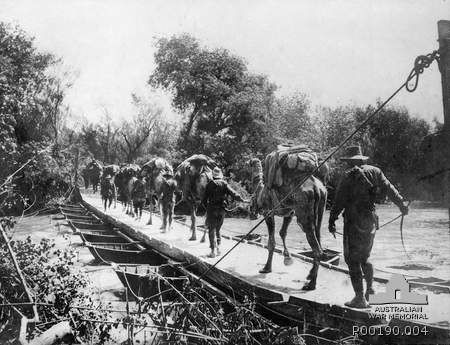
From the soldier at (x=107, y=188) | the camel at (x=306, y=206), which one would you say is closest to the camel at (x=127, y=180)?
the soldier at (x=107, y=188)

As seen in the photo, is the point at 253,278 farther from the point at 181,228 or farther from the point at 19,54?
the point at 19,54

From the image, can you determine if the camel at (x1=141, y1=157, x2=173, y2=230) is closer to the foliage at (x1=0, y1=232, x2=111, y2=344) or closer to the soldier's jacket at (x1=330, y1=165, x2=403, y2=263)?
the foliage at (x1=0, y1=232, x2=111, y2=344)

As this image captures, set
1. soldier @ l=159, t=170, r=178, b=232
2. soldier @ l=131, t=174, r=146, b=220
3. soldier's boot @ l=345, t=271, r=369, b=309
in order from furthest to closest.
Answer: soldier @ l=131, t=174, r=146, b=220 < soldier @ l=159, t=170, r=178, b=232 < soldier's boot @ l=345, t=271, r=369, b=309

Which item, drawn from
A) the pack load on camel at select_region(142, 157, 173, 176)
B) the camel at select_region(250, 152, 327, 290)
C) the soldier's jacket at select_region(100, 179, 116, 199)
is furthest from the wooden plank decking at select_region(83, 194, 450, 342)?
the soldier's jacket at select_region(100, 179, 116, 199)

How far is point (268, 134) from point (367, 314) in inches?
980

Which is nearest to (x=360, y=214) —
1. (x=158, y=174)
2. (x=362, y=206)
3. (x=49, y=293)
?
(x=362, y=206)

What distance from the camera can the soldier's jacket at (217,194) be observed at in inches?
383

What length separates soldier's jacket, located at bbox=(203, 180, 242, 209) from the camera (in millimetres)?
9734

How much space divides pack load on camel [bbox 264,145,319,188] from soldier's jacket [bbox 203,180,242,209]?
2386 millimetres

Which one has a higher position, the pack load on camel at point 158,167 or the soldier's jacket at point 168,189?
the pack load on camel at point 158,167

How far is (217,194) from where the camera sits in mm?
9742

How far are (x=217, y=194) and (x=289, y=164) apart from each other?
121 inches

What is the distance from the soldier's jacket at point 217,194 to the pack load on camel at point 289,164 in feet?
7.83

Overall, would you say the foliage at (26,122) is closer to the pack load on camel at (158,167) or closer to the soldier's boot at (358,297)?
the pack load on camel at (158,167)
